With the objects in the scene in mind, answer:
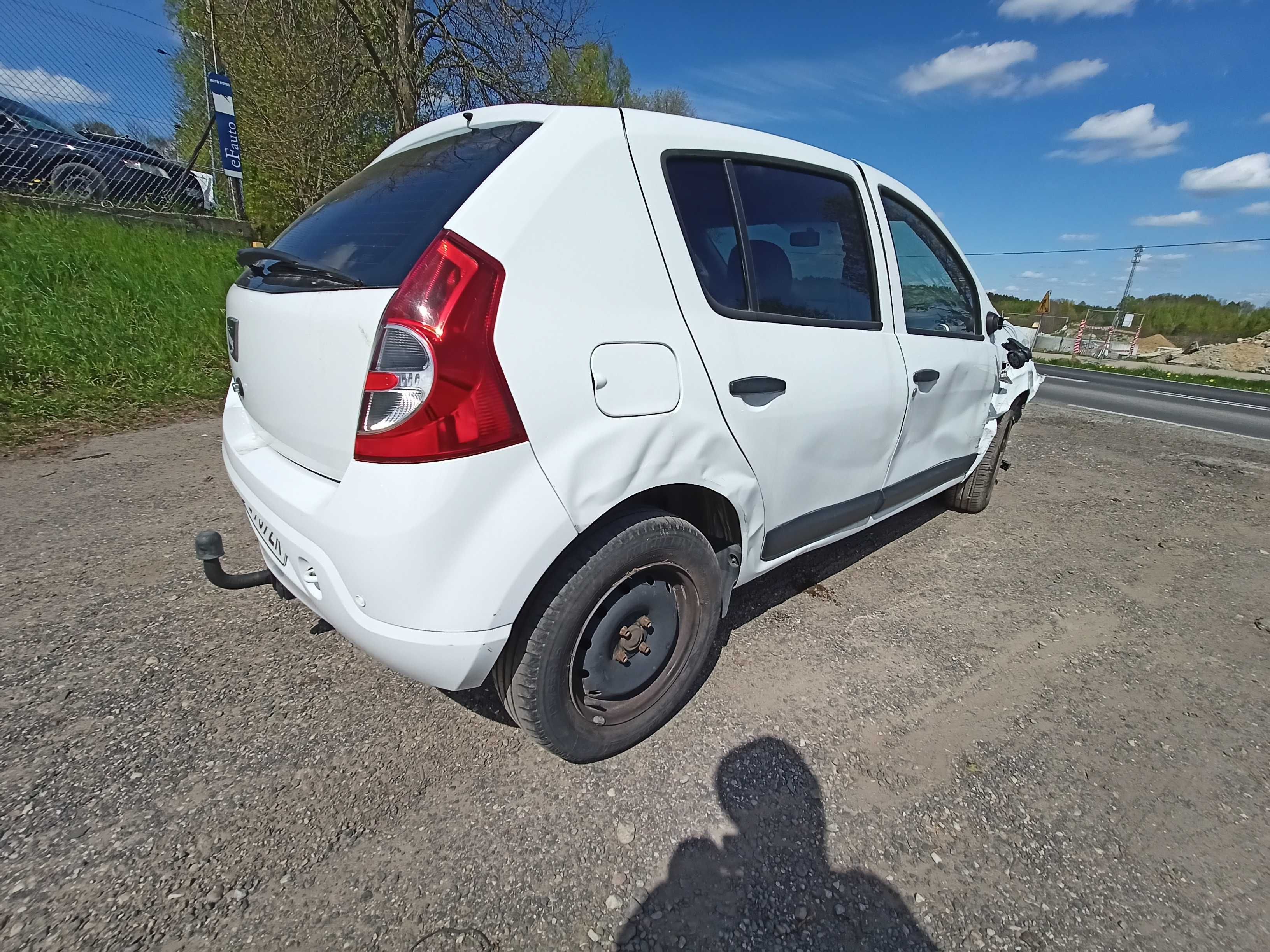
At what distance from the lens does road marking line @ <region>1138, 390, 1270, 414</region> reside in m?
11.7

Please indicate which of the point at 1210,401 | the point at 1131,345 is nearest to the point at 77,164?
the point at 1210,401

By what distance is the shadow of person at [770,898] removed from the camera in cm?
141

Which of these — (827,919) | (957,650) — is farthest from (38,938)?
(957,650)

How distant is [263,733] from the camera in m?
1.89

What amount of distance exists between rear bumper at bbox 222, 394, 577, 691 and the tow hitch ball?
396 mm

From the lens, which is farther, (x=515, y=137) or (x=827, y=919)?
(x=515, y=137)

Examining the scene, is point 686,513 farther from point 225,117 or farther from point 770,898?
point 225,117

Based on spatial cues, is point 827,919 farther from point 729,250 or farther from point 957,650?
point 729,250

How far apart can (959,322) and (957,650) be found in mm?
1668

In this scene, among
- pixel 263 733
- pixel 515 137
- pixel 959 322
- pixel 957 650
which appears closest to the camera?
pixel 515 137

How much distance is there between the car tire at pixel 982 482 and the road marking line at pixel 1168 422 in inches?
247

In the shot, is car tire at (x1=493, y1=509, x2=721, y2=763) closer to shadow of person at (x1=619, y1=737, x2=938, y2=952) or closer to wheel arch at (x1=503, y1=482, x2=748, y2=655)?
wheel arch at (x1=503, y1=482, x2=748, y2=655)

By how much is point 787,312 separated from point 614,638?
1227mm

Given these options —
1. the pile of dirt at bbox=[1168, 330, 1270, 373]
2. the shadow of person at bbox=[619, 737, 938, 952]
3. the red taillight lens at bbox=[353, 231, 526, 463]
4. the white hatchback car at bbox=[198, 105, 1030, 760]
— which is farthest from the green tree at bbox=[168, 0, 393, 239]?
the pile of dirt at bbox=[1168, 330, 1270, 373]
